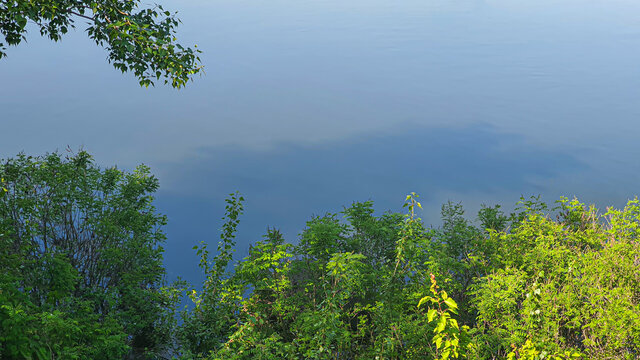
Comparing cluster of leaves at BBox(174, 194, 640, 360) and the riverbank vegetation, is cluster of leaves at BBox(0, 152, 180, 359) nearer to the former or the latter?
the riverbank vegetation

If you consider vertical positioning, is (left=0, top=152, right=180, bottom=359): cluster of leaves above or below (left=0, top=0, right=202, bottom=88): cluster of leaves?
below

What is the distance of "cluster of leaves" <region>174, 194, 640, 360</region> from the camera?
20.4 feet

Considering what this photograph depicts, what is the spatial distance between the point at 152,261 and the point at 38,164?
2.78 meters

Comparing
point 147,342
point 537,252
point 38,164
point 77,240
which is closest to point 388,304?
point 537,252

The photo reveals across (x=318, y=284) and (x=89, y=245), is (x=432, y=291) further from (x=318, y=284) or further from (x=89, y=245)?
(x=89, y=245)

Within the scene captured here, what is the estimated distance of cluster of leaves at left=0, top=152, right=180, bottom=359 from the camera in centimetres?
787

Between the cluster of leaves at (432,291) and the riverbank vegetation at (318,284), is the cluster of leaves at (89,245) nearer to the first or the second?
the riverbank vegetation at (318,284)

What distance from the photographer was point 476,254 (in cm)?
898

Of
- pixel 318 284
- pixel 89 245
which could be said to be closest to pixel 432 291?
pixel 318 284

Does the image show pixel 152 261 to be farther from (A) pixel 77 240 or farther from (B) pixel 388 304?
(B) pixel 388 304

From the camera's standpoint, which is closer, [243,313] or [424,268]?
[243,313]

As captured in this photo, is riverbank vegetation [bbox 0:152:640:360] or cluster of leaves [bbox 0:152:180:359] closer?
riverbank vegetation [bbox 0:152:640:360]

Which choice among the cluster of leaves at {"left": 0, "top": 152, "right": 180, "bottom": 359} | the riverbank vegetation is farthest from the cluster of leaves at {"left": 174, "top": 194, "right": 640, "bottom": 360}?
the cluster of leaves at {"left": 0, "top": 152, "right": 180, "bottom": 359}

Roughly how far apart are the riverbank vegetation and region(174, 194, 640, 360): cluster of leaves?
28 mm
